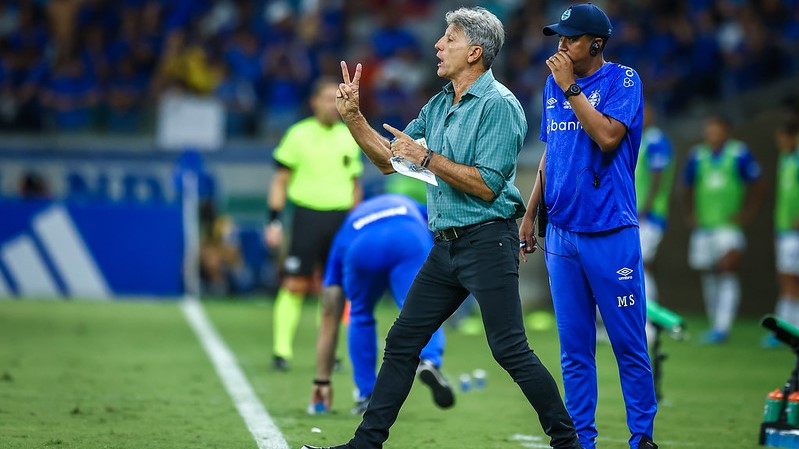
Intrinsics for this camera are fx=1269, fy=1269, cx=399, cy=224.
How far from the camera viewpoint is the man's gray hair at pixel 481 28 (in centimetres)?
605

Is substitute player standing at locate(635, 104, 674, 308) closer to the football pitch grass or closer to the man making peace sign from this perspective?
the football pitch grass

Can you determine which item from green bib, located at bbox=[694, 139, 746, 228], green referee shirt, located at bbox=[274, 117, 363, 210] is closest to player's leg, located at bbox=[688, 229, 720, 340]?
green bib, located at bbox=[694, 139, 746, 228]

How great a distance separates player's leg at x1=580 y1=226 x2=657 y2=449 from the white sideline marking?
6.23 feet

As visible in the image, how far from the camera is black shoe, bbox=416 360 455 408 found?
25.8ft

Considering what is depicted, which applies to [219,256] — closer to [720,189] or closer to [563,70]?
[720,189]

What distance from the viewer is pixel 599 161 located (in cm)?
623

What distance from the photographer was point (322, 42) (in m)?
22.8

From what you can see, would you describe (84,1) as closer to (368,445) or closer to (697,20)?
(697,20)

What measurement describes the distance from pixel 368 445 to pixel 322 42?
17.4 meters

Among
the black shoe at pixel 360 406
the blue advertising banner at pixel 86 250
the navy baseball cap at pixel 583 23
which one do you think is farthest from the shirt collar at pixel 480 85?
the blue advertising banner at pixel 86 250

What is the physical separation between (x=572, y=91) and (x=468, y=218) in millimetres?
780

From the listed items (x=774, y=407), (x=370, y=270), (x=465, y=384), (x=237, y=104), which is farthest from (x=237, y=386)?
(x=237, y=104)

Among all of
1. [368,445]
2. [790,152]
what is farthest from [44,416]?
[790,152]

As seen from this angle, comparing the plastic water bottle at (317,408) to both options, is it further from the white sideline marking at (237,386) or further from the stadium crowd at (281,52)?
the stadium crowd at (281,52)
